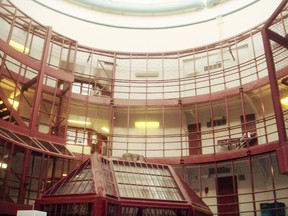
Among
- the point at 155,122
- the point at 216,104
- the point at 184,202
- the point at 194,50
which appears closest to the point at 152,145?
the point at 155,122

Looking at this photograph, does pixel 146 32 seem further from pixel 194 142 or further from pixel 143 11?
pixel 194 142

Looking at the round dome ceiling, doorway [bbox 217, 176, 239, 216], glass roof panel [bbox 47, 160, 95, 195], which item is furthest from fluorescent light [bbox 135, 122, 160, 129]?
glass roof panel [bbox 47, 160, 95, 195]

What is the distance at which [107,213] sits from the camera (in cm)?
715

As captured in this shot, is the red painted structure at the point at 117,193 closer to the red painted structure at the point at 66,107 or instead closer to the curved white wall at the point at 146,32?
the red painted structure at the point at 66,107

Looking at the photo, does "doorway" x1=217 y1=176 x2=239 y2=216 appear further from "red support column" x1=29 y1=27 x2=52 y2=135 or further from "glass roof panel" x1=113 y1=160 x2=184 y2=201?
"red support column" x1=29 y1=27 x2=52 y2=135

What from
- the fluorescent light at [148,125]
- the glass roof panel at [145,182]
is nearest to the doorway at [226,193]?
the fluorescent light at [148,125]

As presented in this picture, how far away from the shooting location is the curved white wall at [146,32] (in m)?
21.4

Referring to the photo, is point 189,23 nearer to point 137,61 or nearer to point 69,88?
point 137,61

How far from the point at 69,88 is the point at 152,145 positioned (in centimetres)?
692

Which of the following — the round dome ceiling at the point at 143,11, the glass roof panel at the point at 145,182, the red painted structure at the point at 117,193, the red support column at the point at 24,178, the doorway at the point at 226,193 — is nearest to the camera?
the red painted structure at the point at 117,193

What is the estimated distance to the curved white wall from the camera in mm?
21438

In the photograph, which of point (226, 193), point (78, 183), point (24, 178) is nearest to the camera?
point (78, 183)

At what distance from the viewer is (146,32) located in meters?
24.5

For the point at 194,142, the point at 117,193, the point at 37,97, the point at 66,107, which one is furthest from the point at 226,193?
the point at 117,193
